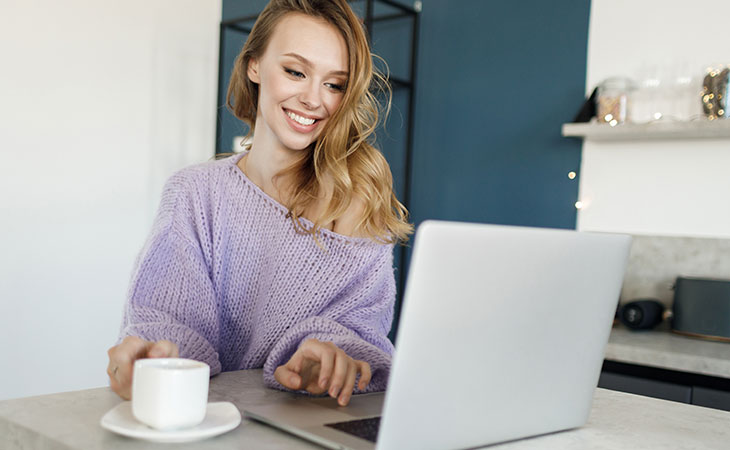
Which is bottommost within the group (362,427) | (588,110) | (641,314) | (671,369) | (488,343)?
(671,369)

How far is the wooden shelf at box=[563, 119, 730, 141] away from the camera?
2195 millimetres

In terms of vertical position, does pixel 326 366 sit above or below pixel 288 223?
below

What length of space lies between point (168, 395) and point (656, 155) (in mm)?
2234

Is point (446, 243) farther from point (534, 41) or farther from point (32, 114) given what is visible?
point (32, 114)

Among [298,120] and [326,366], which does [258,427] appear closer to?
[326,366]

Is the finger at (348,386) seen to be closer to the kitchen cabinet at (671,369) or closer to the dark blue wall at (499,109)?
the kitchen cabinet at (671,369)

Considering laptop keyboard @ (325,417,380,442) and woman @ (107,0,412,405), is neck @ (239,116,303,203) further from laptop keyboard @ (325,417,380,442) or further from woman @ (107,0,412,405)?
laptop keyboard @ (325,417,380,442)

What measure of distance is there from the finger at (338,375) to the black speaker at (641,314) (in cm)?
170

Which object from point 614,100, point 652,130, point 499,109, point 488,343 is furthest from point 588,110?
point 488,343

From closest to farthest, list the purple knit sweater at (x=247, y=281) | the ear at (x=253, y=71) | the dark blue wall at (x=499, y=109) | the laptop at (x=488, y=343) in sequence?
the laptop at (x=488, y=343)
the purple knit sweater at (x=247, y=281)
the ear at (x=253, y=71)
the dark blue wall at (x=499, y=109)

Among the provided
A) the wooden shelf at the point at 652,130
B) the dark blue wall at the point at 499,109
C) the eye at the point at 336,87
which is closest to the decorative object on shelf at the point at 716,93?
the wooden shelf at the point at 652,130

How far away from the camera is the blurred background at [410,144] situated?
244cm

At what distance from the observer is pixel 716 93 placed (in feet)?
7.23

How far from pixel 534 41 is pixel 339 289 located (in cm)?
195
